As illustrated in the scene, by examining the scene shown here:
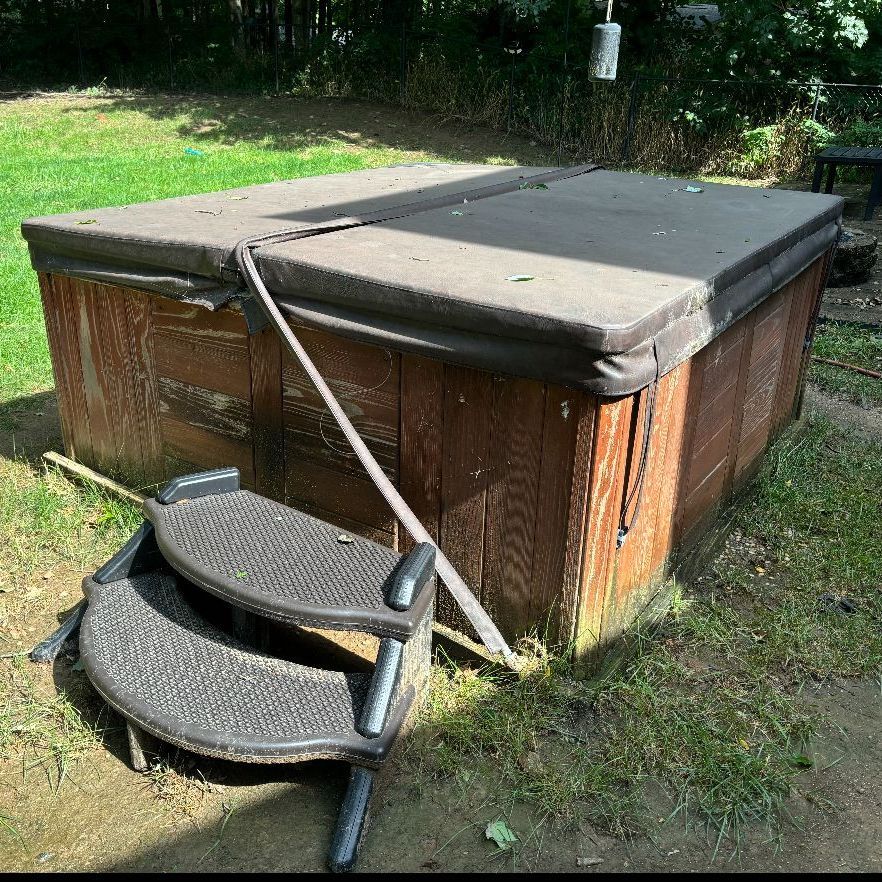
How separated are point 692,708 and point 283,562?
1.26 metres

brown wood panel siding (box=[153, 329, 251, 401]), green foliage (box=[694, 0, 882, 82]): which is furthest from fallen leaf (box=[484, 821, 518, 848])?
green foliage (box=[694, 0, 882, 82])

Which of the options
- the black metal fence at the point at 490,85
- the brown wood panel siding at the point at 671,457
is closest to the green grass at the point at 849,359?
the brown wood panel siding at the point at 671,457

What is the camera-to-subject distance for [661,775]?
2.45 meters

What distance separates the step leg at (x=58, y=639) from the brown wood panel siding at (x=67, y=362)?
1.06 metres

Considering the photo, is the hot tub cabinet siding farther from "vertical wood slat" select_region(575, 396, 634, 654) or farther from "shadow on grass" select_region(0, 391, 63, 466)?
"shadow on grass" select_region(0, 391, 63, 466)

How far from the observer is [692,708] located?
270 cm

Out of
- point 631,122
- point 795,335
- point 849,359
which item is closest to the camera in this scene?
point 795,335

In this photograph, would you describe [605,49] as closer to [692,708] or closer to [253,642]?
[692,708]

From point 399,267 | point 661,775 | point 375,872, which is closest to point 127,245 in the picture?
point 399,267

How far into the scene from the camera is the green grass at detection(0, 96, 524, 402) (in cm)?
911

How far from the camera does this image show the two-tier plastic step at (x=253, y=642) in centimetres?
219

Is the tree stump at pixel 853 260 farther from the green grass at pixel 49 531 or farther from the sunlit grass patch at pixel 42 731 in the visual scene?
the sunlit grass patch at pixel 42 731

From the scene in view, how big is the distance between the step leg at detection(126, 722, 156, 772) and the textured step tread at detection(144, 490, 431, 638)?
406 mm

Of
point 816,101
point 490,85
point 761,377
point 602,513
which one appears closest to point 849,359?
point 761,377
